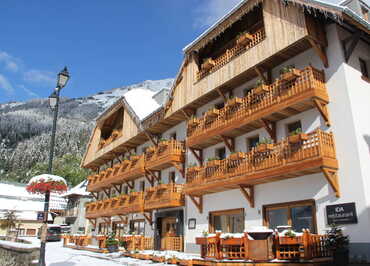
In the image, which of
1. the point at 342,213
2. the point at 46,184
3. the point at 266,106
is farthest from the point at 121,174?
the point at 342,213

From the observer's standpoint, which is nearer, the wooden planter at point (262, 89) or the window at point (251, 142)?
the wooden planter at point (262, 89)

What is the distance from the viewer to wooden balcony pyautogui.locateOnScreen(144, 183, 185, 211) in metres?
21.5

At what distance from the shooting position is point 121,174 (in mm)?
29359

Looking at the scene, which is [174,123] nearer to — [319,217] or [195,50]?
[195,50]

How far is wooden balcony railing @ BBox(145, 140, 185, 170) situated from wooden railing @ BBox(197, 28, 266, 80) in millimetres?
4928

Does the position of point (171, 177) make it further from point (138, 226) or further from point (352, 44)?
point (352, 44)

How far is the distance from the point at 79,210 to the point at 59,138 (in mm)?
83007

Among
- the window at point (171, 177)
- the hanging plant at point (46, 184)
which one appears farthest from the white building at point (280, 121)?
the hanging plant at point (46, 184)

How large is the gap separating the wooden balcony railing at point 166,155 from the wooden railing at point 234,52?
4.93 m

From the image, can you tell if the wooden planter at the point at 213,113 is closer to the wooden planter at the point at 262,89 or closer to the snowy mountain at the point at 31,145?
the wooden planter at the point at 262,89

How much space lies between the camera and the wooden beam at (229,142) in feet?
60.8

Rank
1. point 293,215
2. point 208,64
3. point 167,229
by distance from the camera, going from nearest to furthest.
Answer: point 293,215 < point 208,64 < point 167,229

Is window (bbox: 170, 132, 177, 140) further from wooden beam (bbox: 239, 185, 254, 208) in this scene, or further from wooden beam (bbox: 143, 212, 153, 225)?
wooden beam (bbox: 239, 185, 254, 208)

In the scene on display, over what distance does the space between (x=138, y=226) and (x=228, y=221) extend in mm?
11733
